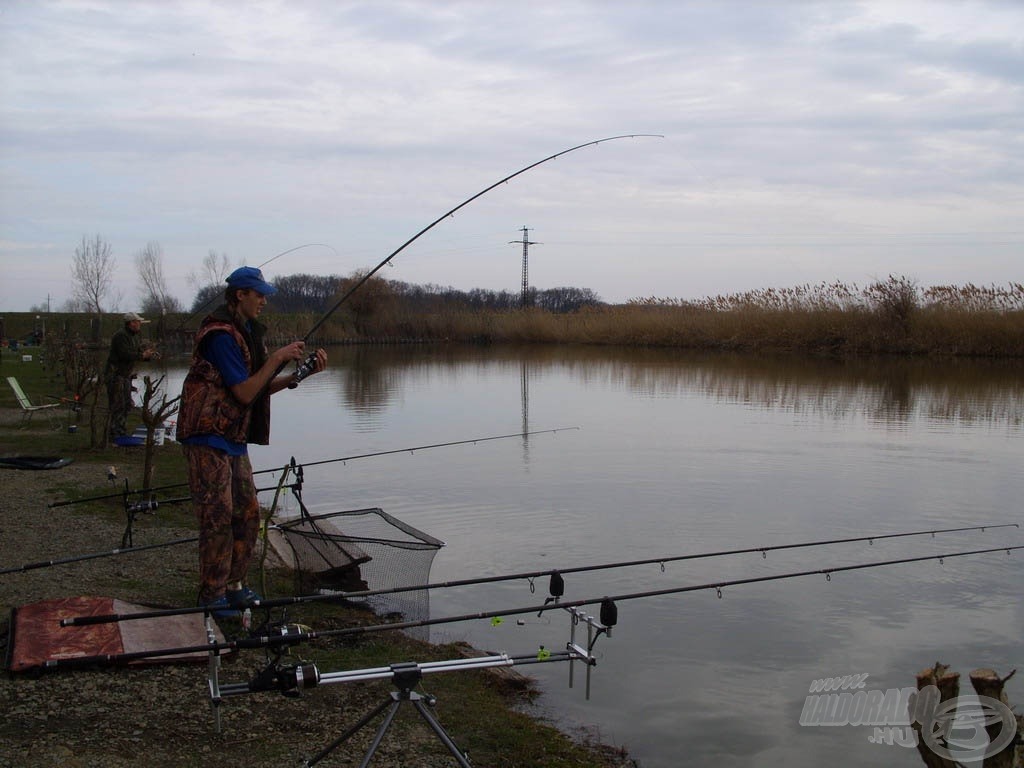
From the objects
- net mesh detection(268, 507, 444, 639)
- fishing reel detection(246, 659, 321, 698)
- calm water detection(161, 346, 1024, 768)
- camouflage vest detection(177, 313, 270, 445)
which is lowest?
calm water detection(161, 346, 1024, 768)

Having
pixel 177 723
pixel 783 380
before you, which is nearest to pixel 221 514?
pixel 177 723

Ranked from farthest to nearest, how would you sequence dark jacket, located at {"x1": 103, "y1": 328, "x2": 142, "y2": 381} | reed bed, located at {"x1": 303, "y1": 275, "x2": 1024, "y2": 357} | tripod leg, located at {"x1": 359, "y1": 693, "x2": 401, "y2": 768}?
1. reed bed, located at {"x1": 303, "y1": 275, "x2": 1024, "y2": 357}
2. dark jacket, located at {"x1": 103, "y1": 328, "x2": 142, "y2": 381}
3. tripod leg, located at {"x1": 359, "y1": 693, "x2": 401, "y2": 768}

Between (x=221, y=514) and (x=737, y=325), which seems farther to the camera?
(x=737, y=325)

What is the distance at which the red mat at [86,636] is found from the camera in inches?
155

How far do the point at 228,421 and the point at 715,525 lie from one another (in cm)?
540

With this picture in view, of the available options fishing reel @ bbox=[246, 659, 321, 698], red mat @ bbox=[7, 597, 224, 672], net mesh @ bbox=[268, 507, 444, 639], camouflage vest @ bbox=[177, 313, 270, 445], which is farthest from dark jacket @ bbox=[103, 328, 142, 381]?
fishing reel @ bbox=[246, 659, 321, 698]

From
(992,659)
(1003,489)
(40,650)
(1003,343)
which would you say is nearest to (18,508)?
(40,650)

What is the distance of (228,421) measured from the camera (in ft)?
14.0

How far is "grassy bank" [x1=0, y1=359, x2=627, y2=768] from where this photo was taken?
345 centimetres

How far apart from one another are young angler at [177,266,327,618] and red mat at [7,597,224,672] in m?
0.23

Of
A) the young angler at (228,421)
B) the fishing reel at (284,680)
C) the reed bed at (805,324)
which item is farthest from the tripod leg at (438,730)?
the reed bed at (805,324)

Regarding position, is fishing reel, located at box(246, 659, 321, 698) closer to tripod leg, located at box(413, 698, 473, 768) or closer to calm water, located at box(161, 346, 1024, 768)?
tripod leg, located at box(413, 698, 473, 768)

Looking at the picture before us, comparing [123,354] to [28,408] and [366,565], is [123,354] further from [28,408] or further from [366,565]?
[366,565]

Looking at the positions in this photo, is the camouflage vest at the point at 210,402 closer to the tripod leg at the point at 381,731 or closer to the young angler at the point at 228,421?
the young angler at the point at 228,421
